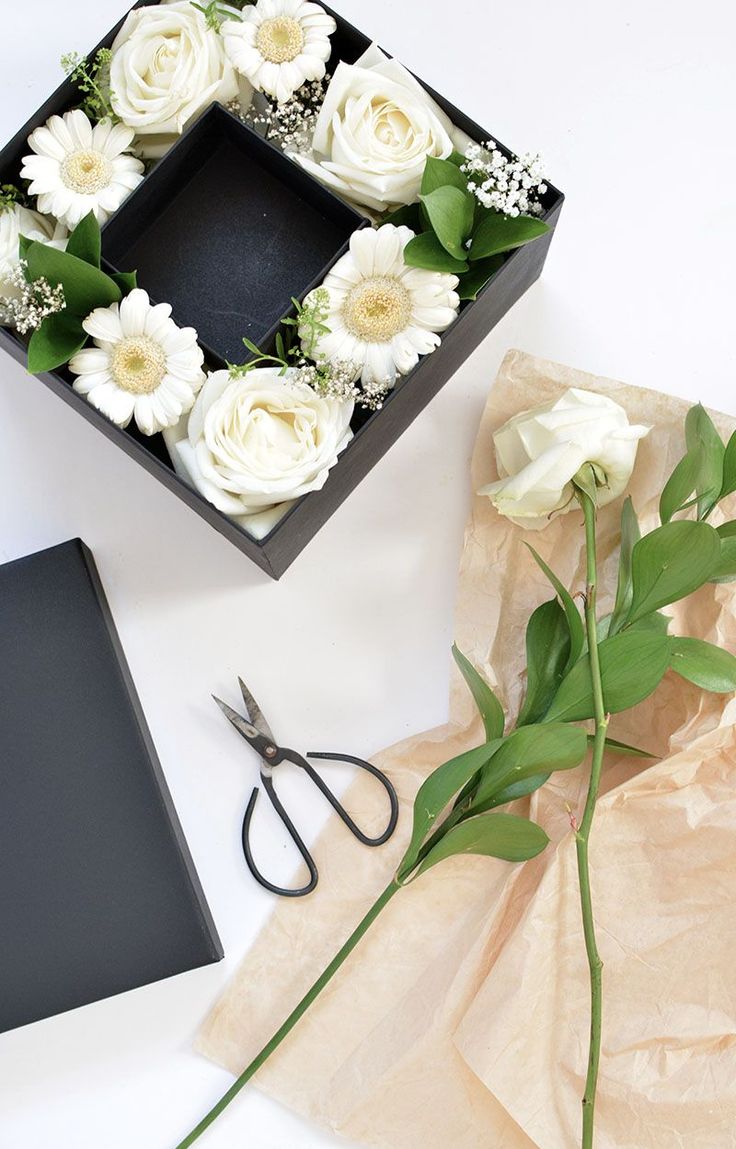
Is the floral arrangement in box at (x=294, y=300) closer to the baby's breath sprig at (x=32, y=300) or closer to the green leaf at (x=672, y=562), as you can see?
the baby's breath sprig at (x=32, y=300)

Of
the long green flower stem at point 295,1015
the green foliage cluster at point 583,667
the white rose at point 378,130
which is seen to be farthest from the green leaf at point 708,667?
the white rose at point 378,130

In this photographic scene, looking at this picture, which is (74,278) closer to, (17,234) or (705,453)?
(17,234)

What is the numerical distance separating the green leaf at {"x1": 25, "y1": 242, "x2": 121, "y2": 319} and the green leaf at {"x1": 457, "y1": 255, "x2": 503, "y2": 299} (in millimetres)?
229

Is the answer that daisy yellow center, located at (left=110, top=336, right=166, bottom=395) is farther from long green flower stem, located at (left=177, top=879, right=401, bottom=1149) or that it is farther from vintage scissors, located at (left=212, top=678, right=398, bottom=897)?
long green flower stem, located at (left=177, top=879, right=401, bottom=1149)

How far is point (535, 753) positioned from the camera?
743mm

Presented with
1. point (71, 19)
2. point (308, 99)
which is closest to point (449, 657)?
point (308, 99)

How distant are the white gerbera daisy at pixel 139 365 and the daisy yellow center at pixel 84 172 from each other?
87mm

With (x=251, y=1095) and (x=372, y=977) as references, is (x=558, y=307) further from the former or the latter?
(x=251, y=1095)

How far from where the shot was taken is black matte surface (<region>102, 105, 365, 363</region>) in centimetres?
83

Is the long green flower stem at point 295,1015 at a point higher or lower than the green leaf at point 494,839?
lower

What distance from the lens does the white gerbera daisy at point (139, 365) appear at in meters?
0.73

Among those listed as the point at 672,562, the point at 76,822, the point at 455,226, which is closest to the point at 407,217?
the point at 455,226

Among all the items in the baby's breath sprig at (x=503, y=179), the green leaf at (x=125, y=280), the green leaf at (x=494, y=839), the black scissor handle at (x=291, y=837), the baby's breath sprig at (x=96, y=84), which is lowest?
the black scissor handle at (x=291, y=837)

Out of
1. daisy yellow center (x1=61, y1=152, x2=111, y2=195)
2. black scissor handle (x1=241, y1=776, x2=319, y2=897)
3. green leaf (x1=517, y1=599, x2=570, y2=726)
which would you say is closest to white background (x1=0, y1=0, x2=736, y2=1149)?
black scissor handle (x1=241, y1=776, x2=319, y2=897)
